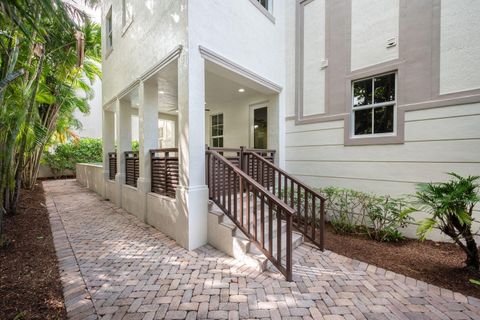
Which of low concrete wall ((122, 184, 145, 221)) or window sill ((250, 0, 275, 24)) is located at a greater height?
window sill ((250, 0, 275, 24))

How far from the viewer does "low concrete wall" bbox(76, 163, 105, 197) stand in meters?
7.96

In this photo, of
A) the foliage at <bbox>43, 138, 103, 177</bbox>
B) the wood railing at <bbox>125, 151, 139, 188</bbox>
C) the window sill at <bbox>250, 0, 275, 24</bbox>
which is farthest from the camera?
the foliage at <bbox>43, 138, 103, 177</bbox>

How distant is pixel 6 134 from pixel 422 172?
286 inches

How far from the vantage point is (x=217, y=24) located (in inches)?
152

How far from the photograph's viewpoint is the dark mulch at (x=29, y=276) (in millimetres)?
2088

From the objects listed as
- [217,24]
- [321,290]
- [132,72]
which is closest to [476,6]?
[217,24]

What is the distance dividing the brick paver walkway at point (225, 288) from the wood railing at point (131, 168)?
7.40ft

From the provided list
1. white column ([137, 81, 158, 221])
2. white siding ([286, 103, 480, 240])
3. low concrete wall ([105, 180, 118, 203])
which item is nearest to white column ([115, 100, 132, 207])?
low concrete wall ([105, 180, 118, 203])

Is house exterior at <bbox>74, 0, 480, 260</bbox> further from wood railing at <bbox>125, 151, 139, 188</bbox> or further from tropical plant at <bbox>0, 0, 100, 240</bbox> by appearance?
tropical plant at <bbox>0, 0, 100, 240</bbox>

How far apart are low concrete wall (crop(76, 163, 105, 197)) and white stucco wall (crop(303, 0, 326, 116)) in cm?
741

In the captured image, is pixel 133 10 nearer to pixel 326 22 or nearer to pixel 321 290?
pixel 326 22

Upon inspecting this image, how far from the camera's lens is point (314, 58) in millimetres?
5379

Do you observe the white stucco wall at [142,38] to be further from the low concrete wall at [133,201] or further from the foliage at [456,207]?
the foliage at [456,207]

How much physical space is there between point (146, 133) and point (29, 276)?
300 centimetres
